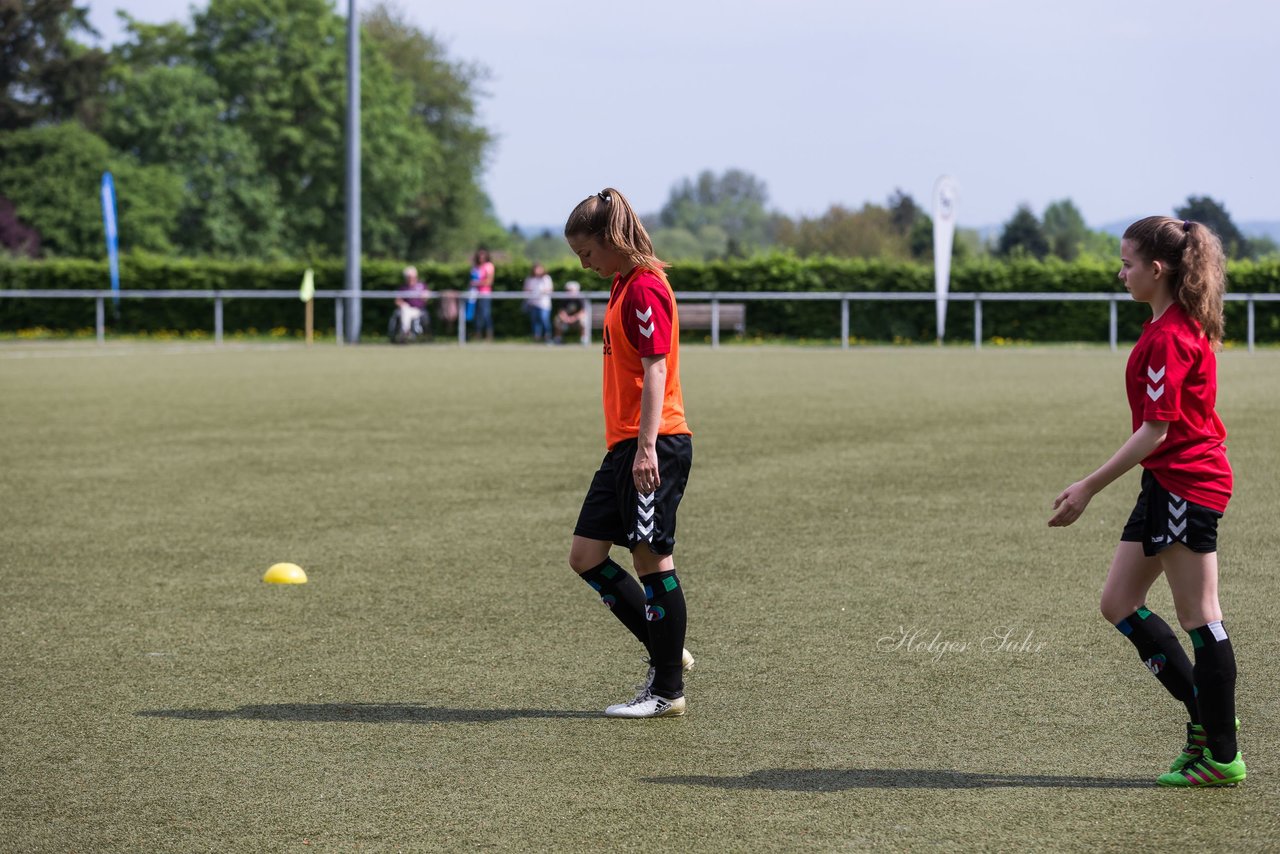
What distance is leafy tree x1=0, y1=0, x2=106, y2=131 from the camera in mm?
66688

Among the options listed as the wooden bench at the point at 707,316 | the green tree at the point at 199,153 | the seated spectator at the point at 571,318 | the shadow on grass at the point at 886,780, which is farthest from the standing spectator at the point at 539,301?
the green tree at the point at 199,153

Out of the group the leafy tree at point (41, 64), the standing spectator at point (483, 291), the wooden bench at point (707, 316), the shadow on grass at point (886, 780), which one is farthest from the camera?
the leafy tree at point (41, 64)

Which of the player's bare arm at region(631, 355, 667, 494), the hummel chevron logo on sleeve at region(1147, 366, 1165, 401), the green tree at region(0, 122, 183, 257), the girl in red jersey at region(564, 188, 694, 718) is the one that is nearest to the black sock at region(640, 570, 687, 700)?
the girl in red jersey at region(564, 188, 694, 718)

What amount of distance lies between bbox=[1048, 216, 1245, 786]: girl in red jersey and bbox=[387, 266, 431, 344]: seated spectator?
28.3m

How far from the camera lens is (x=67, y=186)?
65062mm

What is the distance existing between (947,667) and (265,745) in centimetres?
233

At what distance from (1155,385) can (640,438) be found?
4.94 ft

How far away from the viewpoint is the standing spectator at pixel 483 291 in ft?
108

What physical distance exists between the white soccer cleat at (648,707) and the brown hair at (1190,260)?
76.5 inches

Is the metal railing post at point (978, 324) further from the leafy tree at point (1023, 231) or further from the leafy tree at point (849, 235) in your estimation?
the leafy tree at point (1023, 231)

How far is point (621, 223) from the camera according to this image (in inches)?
190

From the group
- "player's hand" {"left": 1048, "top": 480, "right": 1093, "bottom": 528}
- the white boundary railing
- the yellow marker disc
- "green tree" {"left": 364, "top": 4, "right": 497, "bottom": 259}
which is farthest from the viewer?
"green tree" {"left": 364, "top": 4, "right": 497, "bottom": 259}

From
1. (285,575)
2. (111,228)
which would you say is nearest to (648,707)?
(285,575)

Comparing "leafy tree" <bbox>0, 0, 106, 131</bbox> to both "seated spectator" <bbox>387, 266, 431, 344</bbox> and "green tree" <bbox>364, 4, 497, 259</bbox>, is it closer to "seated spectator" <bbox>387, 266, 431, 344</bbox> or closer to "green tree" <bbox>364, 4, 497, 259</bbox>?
"green tree" <bbox>364, 4, 497, 259</bbox>
